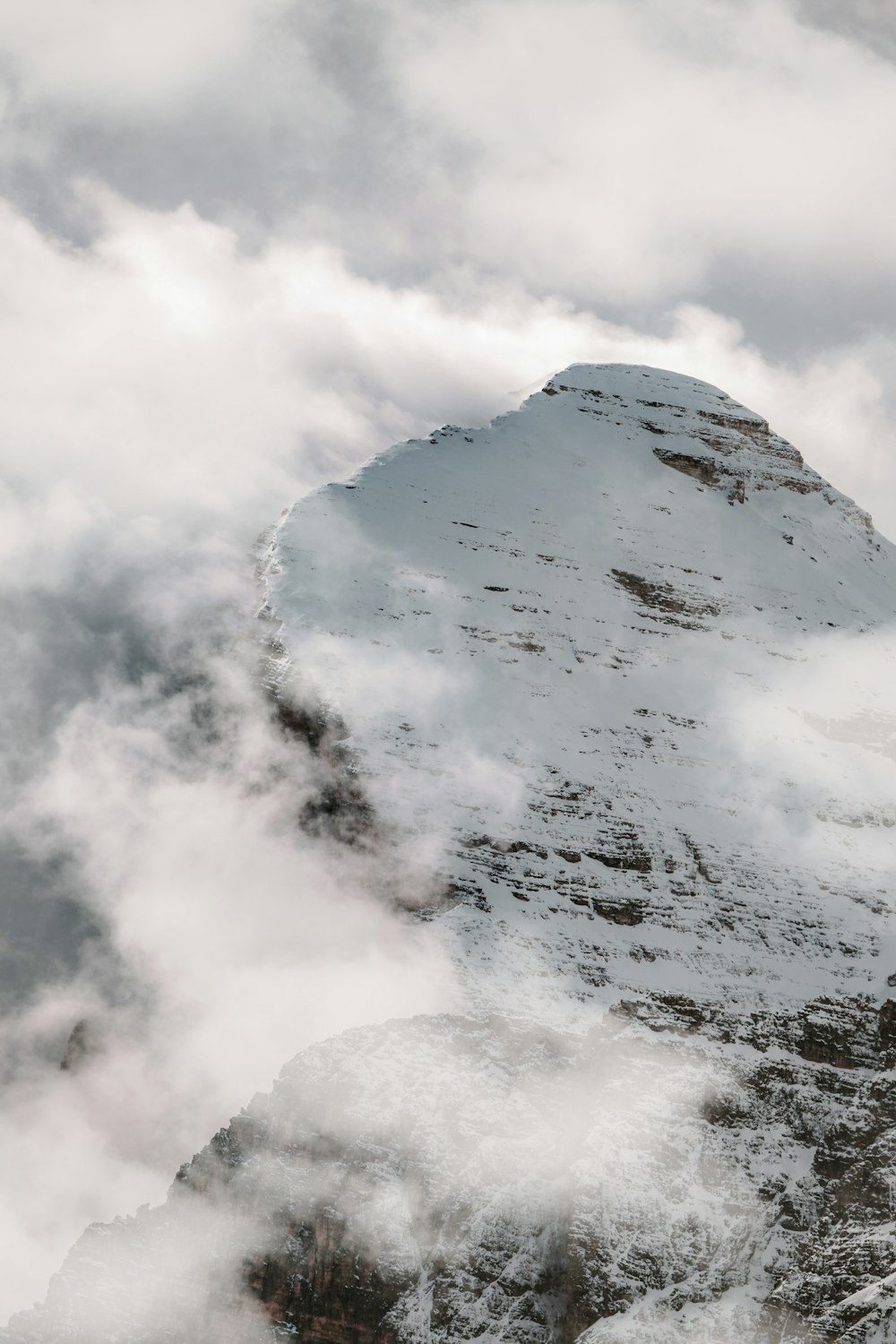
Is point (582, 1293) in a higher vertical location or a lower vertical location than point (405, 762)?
lower

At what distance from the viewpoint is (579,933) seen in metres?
83.8

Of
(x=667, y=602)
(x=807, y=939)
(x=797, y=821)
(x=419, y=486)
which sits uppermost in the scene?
(x=419, y=486)

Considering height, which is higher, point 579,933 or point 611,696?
point 611,696

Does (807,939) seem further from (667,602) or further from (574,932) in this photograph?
(667,602)

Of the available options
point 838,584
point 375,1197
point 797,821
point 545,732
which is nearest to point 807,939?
point 797,821

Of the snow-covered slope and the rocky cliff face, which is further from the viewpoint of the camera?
the snow-covered slope

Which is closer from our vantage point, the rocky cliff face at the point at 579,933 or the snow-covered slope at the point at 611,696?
the rocky cliff face at the point at 579,933

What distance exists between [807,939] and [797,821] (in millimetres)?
11105

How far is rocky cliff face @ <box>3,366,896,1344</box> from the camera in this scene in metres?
68.9

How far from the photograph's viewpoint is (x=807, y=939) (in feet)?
283

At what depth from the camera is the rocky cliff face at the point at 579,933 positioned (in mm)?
68938

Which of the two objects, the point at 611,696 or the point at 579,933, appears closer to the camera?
the point at 579,933

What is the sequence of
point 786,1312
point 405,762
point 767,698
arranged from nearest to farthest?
1. point 786,1312
2. point 405,762
3. point 767,698

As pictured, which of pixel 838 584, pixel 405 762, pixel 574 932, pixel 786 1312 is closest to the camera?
pixel 786 1312
